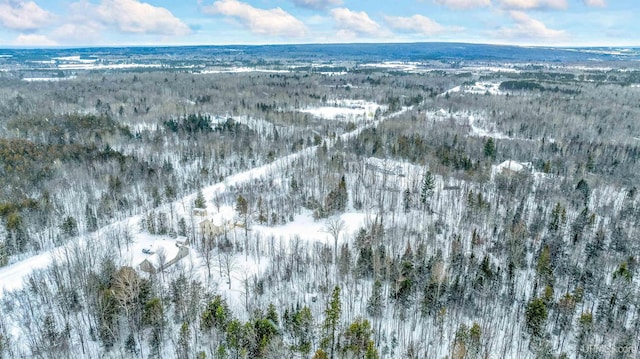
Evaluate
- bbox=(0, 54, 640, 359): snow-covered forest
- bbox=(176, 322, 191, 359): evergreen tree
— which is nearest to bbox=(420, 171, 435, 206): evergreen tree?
bbox=(0, 54, 640, 359): snow-covered forest

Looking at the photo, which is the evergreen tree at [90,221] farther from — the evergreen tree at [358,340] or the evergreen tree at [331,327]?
the evergreen tree at [358,340]

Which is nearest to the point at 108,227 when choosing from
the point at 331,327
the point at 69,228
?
the point at 69,228

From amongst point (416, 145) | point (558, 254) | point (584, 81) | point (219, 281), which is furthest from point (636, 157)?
point (584, 81)

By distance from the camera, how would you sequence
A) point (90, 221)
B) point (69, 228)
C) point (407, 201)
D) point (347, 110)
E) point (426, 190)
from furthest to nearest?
point (347, 110) < point (426, 190) < point (407, 201) < point (90, 221) < point (69, 228)

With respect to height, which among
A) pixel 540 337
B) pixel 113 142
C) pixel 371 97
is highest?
pixel 371 97

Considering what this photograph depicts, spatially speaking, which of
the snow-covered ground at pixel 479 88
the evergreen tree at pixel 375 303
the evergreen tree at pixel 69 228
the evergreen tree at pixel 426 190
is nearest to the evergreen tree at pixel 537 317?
the evergreen tree at pixel 375 303

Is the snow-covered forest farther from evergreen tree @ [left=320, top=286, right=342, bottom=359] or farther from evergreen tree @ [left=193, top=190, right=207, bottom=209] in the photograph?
evergreen tree @ [left=193, top=190, right=207, bottom=209]

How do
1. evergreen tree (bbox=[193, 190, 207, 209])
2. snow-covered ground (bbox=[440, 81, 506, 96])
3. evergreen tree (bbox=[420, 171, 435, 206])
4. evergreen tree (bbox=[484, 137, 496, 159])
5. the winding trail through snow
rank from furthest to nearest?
snow-covered ground (bbox=[440, 81, 506, 96]) < evergreen tree (bbox=[484, 137, 496, 159]) < evergreen tree (bbox=[420, 171, 435, 206]) < evergreen tree (bbox=[193, 190, 207, 209]) < the winding trail through snow

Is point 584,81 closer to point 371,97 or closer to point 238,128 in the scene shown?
point 371,97

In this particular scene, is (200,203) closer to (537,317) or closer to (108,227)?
(108,227)
